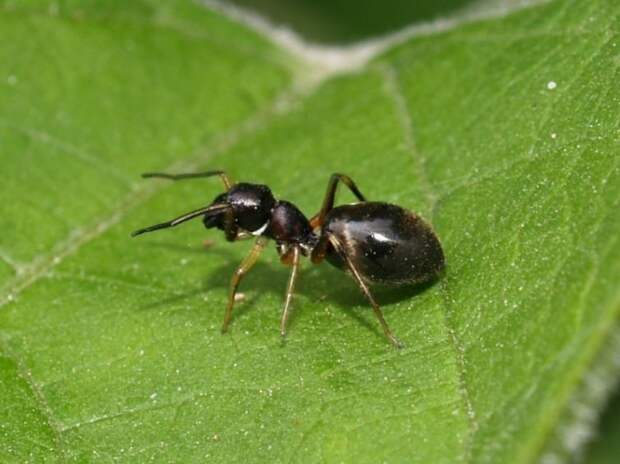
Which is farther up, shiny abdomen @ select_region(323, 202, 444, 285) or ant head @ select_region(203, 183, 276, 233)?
shiny abdomen @ select_region(323, 202, 444, 285)

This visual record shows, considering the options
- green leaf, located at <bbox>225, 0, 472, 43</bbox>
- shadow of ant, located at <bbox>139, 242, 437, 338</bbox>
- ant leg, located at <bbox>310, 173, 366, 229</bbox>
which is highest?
ant leg, located at <bbox>310, 173, 366, 229</bbox>

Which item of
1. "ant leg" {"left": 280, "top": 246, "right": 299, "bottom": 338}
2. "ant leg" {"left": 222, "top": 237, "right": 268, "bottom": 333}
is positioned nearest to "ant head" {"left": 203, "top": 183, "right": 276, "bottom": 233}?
"ant leg" {"left": 222, "top": 237, "right": 268, "bottom": 333}

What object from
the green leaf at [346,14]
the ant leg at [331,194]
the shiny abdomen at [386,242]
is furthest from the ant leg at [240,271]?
the green leaf at [346,14]

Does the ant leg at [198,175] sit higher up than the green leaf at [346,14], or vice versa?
the ant leg at [198,175]

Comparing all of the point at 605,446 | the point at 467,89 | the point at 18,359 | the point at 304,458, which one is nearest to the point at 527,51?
the point at 467,89

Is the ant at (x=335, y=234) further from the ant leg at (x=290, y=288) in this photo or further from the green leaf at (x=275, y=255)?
the green leaf at (x=275, y=255)

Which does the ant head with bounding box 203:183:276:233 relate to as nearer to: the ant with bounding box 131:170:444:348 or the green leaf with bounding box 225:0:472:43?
the ant with bounding box 131:170:444:348

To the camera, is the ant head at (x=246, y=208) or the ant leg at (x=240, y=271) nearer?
the ant leg at (x=240, y=271)
